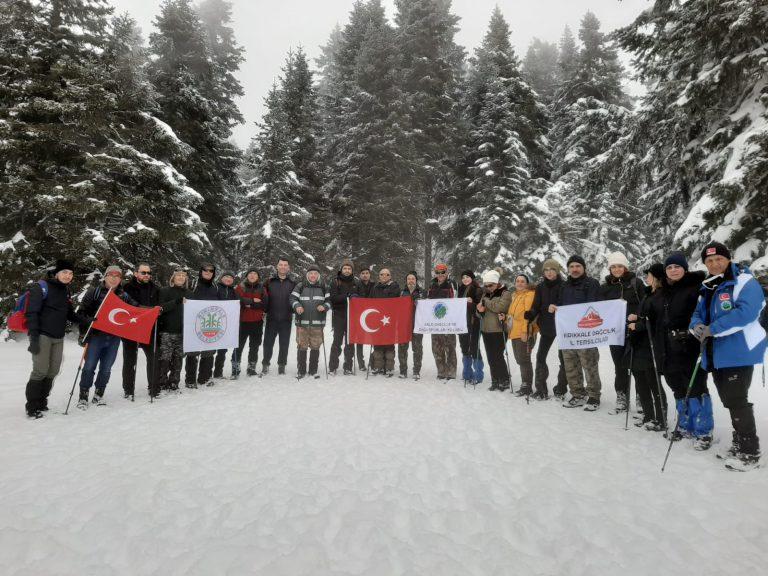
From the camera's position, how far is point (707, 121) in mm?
9508

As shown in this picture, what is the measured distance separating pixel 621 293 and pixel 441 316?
3557mm

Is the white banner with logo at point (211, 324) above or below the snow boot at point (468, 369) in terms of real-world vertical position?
above

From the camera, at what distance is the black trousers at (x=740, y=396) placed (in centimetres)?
428

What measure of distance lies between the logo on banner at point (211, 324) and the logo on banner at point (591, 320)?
6904 mm

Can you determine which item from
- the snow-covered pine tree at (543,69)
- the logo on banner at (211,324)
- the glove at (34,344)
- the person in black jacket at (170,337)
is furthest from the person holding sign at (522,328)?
the snow-covered pine tree at (543,69)

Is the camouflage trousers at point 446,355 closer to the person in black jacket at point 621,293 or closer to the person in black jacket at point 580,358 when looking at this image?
the person in black jacket at point 580,358

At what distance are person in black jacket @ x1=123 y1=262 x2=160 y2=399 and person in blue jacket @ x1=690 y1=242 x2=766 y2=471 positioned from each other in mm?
8329

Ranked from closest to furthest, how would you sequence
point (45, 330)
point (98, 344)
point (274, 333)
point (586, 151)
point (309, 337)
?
point (45, 330)
point (98, 344)
point (309, 337)
point (274, 333)
point (586, 151)

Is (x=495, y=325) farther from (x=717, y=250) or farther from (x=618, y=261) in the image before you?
(x=717, y=250)

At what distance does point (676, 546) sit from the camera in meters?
2.97

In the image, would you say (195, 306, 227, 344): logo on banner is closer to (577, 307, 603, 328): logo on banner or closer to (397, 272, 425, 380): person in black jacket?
(397, 272, 425, 380): person in black jacket

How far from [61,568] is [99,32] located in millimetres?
17034

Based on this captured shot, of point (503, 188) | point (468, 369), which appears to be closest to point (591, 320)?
point (468, 369)

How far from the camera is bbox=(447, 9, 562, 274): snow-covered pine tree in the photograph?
20.3 meters
